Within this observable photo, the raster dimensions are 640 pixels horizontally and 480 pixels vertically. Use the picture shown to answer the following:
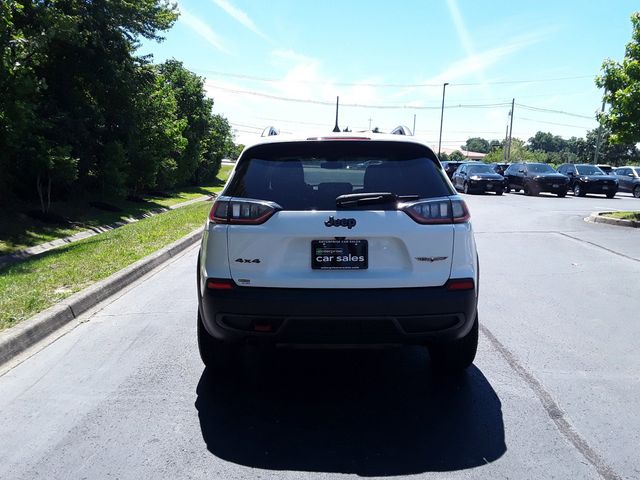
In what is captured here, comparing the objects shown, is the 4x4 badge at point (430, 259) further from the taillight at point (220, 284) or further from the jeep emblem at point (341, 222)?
the taillight at point (220, 284)

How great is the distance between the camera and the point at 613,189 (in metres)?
28.6

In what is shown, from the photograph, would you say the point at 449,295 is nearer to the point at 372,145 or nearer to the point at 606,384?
the point at 372,145

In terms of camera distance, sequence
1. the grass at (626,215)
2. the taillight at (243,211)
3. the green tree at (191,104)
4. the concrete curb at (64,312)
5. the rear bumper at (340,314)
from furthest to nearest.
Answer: the green tree at (191,104) < the grass at (626,215) < the concrete curb at (64,312) < the taillight at (243,211) < the rear bumper at (340,314)

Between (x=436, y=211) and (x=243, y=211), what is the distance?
128 cm

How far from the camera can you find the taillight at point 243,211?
3631mm

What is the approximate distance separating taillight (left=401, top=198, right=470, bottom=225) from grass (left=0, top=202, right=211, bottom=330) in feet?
13.1

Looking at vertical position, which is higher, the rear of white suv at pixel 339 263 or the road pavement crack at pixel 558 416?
the rear of white suv at pixel 339 263

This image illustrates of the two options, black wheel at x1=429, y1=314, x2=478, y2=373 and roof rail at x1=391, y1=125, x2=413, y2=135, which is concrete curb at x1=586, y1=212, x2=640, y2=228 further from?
black wheel at x1=429, y1=314, x2=478, y2=373

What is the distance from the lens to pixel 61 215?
17.4 m

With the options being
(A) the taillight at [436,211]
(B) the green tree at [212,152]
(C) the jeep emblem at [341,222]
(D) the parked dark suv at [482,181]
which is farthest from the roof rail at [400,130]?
(B) the green tree at [212,152]

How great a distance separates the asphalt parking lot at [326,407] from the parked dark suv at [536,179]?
24.1 metres

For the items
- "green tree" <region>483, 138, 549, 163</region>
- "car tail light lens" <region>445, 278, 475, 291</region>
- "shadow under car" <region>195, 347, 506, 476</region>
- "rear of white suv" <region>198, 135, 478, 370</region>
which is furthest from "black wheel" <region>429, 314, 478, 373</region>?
"green tree" <region>483, 138, 549, 163</region>

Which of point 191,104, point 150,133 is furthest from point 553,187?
point 191,104

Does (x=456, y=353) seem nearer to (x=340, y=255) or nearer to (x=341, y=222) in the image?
(x=340, y=255)
